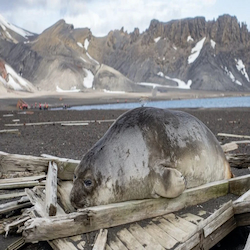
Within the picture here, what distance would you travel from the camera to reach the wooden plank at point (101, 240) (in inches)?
164

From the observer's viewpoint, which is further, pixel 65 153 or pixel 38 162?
pixel 65 153

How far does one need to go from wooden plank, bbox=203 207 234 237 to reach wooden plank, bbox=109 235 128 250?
3.56 ft

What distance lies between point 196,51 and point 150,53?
927 inches

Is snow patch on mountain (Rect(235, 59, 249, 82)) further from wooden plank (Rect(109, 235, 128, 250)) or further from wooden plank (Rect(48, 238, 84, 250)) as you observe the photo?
wooden plank (Rect(48, 238, 84, 250))

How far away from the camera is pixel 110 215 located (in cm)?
477

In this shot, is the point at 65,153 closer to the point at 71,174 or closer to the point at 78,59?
the point at 71,174

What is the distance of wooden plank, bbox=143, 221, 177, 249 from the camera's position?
4.33m

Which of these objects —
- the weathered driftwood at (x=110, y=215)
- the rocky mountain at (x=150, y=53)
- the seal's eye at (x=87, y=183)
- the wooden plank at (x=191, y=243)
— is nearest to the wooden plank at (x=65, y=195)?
the seal's eye at (x=87, y=183)

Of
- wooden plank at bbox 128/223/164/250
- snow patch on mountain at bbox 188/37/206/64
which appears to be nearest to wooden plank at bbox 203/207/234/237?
wooden plank at bbox 128/223/164/250

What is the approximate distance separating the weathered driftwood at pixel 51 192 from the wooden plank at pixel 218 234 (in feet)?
7.01

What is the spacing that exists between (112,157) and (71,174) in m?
1.76

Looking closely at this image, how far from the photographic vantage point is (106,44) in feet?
→ 546

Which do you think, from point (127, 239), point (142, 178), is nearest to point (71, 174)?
point (142, 178)

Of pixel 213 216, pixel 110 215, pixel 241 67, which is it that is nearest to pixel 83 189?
pixel 110 215
